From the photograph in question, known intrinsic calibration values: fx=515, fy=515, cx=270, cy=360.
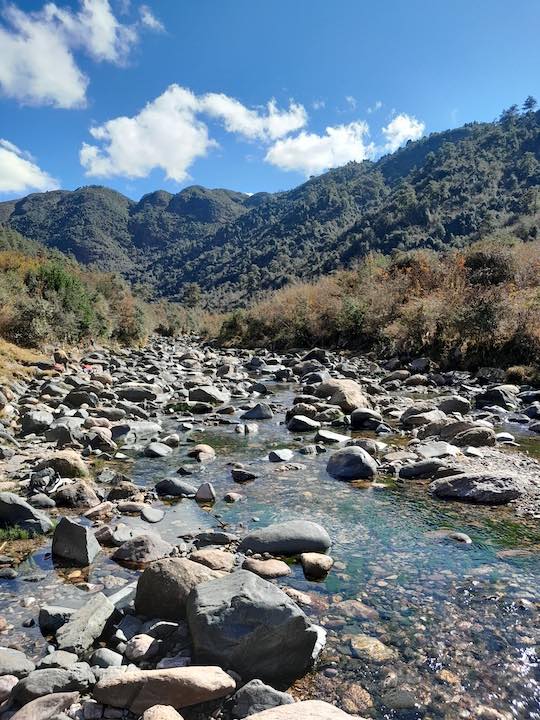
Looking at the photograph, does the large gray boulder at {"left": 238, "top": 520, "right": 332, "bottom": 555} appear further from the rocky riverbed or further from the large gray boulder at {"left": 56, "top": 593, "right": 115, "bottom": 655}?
the large gray boulder at {"left": 56, "top": 593, "right": 115, "bottom": 655}

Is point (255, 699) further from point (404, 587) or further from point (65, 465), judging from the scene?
point (65, 465)

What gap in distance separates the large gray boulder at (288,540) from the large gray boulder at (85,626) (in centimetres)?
175

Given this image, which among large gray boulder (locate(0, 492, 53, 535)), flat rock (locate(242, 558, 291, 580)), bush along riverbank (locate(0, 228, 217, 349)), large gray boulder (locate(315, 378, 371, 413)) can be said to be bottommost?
flat rock (locate(242, 558, 291, 580))

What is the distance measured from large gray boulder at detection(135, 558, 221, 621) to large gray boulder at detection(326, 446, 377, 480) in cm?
400

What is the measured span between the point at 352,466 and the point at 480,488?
193 centimetres

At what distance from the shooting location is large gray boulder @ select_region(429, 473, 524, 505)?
22.8 ft

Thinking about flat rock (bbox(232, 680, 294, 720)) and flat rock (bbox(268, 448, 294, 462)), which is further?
flat rock (bbox(268, 448, 294, 462))

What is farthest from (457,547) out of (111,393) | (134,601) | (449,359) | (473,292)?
(473,292)

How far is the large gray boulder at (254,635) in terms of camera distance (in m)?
3.59

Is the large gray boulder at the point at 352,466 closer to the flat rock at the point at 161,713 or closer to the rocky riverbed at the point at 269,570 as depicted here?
the rocky riverbed at the point at 269,570

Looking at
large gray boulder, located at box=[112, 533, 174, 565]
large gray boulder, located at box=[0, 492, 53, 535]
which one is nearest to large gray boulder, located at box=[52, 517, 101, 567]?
large gray boulder, located at box=[112, 533, 174, 565]

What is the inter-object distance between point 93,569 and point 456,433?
7.45 m

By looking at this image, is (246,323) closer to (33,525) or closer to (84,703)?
(33,525)

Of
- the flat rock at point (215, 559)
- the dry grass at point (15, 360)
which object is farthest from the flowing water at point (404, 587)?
the dry grass at point (15, 360)
